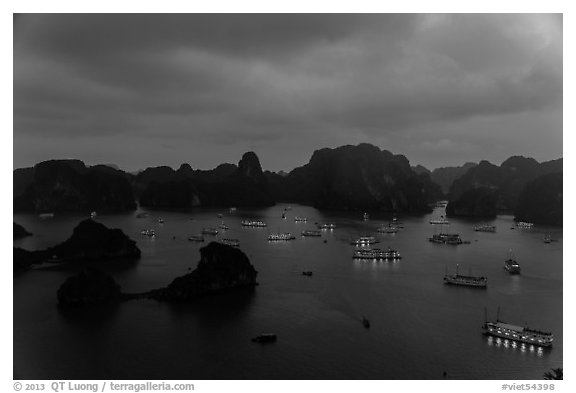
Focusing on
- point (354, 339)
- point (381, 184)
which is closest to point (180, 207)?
point (381, 184)

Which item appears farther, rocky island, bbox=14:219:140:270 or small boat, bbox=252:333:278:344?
rocky island, bbox=14:219:140:270

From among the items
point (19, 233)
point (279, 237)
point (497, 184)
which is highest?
point (497, 184)

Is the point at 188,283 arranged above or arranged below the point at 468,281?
above

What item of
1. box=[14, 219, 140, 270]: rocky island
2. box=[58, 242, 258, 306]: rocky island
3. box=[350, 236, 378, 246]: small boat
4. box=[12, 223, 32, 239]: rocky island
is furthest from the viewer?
box=[350, 236, 378, 246]: small boat

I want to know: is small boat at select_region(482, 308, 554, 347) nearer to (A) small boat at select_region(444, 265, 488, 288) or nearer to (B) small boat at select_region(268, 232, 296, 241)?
(A) small boat at select_region(444, 265, 488, 288)

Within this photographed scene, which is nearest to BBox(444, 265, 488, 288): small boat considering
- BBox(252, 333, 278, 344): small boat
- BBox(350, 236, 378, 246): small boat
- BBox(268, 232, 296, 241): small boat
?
BBox(252, 333, 278, 344): small boat

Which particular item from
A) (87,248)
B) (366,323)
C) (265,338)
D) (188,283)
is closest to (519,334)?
(366,323)

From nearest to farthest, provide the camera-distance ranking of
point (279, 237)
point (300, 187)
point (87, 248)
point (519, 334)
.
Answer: point (519, 334), point (87, 248), point (279, 237), point (300, 187)

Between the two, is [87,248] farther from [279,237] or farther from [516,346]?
[516,346]

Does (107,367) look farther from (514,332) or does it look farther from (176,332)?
(514,332)
